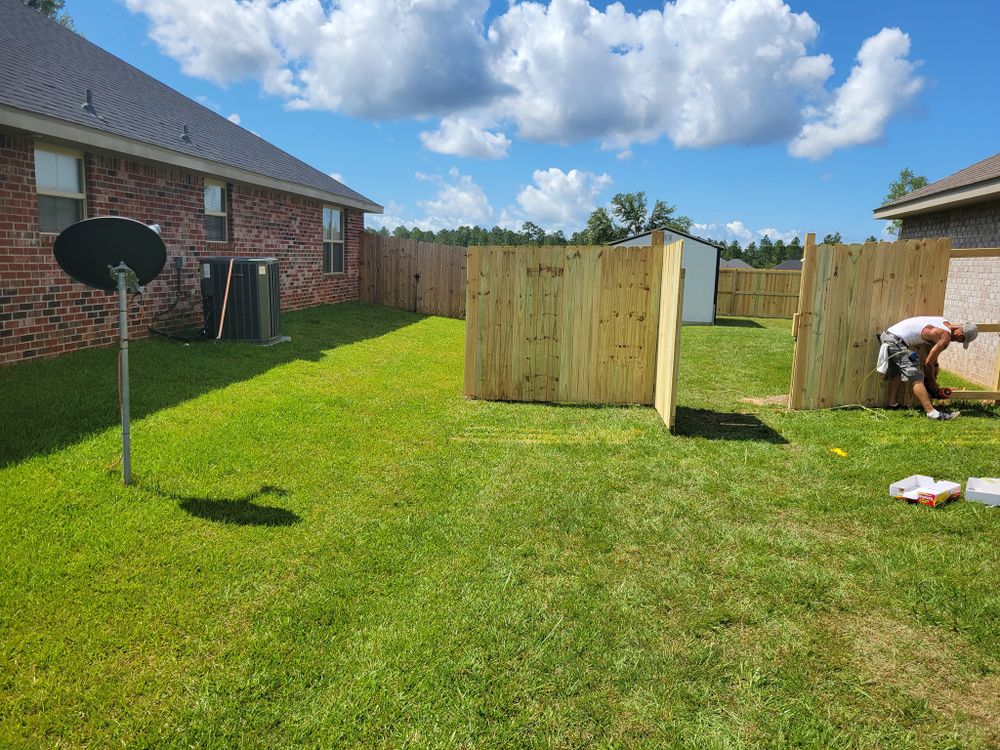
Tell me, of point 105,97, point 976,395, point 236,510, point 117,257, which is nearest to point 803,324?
point 976,395

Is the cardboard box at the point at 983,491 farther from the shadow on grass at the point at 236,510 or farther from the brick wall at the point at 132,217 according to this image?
the brick wall at the point at 132,217

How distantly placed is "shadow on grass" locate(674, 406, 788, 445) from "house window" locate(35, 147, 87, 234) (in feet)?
27.3

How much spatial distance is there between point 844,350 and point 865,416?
0.89m

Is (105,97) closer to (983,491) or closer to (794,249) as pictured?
(983,491)

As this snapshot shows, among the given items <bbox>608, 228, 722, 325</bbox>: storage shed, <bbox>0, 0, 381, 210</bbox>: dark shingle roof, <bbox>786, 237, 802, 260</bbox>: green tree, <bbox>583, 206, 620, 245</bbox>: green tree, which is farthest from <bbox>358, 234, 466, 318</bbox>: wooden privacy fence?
<bbox>786, 237, 802, 260</bbox>: green tree

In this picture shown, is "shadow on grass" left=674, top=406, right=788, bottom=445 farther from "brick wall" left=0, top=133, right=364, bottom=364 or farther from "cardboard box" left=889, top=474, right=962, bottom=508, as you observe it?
"brick wall" left=0, top=133, right=364, bottom=364

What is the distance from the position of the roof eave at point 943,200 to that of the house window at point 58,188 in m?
12.8

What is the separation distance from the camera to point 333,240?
18000mm

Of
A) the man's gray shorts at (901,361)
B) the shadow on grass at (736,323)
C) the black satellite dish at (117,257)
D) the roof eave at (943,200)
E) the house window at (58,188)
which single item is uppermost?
the roof eave at (943,200)

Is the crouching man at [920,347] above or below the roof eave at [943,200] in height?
below

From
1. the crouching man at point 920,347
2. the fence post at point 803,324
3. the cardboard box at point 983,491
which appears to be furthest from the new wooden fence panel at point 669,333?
the crouching man at point 920,347

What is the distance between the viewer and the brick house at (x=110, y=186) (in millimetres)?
7910

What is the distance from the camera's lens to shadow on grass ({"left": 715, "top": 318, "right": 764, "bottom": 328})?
2139 cm

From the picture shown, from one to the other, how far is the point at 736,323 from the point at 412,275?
11.4 metres
